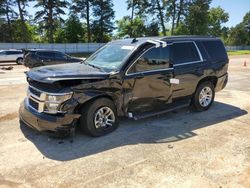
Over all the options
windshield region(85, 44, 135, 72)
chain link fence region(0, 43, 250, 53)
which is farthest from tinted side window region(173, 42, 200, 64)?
chain link fence region(0, 43, 250, 53)

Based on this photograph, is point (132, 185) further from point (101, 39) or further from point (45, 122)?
point (101, 39)

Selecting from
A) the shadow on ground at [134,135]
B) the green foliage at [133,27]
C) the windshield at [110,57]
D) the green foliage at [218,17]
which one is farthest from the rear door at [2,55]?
the green foliage at [218,17]

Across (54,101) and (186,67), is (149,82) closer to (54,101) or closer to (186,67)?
(186,67)

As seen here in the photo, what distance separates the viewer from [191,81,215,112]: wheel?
7605mm

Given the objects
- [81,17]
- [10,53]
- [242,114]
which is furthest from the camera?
[81,17]

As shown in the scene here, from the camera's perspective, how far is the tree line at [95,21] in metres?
50.8

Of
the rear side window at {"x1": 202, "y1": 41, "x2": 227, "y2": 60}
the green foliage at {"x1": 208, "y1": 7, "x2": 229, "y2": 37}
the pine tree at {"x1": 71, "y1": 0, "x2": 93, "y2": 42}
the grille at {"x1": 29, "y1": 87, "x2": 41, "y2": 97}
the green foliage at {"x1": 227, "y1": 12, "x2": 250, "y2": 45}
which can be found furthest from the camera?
the green foliage at {"x1": 227, "y1": 12, "x2": 250, "y2": 45}

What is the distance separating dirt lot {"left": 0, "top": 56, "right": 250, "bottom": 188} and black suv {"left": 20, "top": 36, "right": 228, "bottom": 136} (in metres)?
0.34

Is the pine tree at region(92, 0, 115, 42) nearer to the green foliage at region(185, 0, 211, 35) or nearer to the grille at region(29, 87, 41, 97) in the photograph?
the green foliage at region(185, 0, 211, 35)

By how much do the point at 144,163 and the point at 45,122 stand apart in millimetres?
1841

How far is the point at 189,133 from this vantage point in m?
6.12

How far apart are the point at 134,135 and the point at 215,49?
3.67m

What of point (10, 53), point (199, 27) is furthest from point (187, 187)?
point (199, 27)

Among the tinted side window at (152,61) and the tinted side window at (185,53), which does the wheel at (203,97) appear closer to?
the tinted side window at (185,53)
